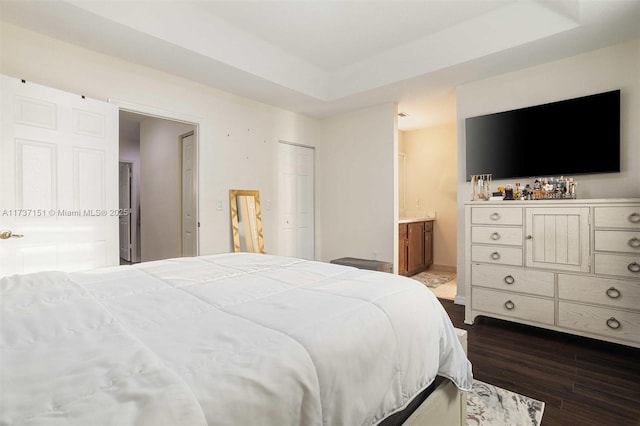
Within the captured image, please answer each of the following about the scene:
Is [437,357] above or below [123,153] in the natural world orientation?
below

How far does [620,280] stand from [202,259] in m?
3.03

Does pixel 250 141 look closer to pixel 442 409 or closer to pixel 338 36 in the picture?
pixel 338 36

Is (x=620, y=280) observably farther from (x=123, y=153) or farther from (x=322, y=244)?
(x=123, y=153)

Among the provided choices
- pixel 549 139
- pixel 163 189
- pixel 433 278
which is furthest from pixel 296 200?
pixel 549 139

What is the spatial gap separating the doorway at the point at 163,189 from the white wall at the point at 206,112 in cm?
58

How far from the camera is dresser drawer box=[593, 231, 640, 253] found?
2354 mm

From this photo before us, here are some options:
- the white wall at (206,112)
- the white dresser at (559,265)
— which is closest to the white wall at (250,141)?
the white wall at (206,112)

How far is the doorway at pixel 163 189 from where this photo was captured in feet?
15.4

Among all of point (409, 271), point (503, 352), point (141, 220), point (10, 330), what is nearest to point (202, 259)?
point (10, 330)

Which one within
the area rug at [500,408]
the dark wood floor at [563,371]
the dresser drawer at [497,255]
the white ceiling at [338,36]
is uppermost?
the white ceiling at [338,36]

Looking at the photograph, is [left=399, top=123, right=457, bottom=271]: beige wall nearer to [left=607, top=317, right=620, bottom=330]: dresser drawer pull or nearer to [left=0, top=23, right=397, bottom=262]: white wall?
[left=0, top=23, right=397, bottom=262]: white wall

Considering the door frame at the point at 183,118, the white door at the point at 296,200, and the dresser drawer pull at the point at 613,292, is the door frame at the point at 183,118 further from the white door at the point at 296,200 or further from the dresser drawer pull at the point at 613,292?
the dresser drawer pull at the point at 613,292

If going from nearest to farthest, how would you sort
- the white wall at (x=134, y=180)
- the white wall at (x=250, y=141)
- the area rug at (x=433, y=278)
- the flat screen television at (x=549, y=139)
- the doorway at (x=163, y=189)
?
the white wall at (x=250, y=141), the flat screen television at (x=549, y=139), the doorway at (x=163, y=189), the area rug at (x=433, y=278), the white wall at (x=134, y=180)

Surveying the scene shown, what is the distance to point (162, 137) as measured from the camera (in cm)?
514
